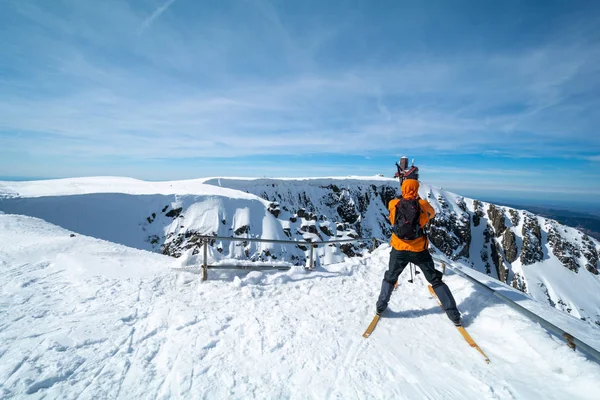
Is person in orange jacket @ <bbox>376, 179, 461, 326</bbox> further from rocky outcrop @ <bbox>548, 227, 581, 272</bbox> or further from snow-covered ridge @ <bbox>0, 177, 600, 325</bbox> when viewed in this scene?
rocky outcrop @ <bbox>548, 227, 581, 272</bbox>

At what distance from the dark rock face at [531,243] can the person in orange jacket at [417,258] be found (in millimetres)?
104584

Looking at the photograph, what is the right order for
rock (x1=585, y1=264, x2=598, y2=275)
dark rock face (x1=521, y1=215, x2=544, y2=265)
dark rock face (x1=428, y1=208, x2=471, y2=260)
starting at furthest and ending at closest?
dark rock face (x1=521, y1=215, x2=544, y2=265)
dark rock face (x1=428, y1=208, x2=471, y2=260)
rock (x1=585, y1=264, x2=598, y2=275)

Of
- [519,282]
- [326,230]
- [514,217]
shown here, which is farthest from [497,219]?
[326,230]

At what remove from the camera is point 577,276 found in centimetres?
7825

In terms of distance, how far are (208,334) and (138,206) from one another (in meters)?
39.3

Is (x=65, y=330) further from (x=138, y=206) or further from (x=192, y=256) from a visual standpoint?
(x=138, y=206)

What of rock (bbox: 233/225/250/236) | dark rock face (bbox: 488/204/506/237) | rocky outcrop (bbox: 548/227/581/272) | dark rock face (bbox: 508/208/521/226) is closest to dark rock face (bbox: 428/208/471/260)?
dark rock face (bbox: 488/204/506/237)

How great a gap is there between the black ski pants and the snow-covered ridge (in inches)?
168

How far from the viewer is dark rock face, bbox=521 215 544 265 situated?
81.8 metres

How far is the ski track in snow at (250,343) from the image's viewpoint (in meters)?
2.94

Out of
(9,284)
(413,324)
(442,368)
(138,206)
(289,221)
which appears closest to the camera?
→ (442,368)

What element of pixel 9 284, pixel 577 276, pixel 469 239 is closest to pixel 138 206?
pixel 9 284

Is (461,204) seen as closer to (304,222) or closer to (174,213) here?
(304,222)

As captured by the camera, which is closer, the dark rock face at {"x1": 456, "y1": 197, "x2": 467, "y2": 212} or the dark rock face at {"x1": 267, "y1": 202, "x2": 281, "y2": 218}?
the dark rock face at {"x1": 267, "y1": 202, "x2": 281, "y2": 218}
